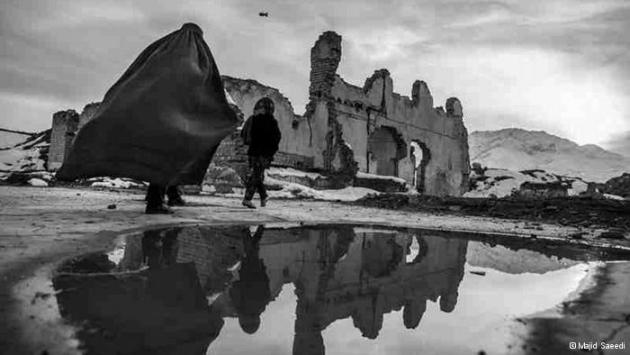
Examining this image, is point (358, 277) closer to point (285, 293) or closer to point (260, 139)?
point (285, 293)

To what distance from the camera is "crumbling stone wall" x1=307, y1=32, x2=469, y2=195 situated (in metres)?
17.1

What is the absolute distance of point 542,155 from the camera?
46.9 meters

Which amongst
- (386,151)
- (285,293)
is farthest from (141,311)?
(386,151)

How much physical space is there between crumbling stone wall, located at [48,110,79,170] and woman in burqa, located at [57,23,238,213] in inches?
A: 662

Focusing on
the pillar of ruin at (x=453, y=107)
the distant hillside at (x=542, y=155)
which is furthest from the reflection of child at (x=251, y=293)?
the distant hillside at (x=542, y=155)

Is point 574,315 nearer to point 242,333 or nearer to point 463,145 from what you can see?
point 242,333

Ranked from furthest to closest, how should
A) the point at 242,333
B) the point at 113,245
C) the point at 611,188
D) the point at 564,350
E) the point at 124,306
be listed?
the point at 611,188 < the point at 113,245 < the point at 124,306 < the point at 242,333 < the point at 564,350

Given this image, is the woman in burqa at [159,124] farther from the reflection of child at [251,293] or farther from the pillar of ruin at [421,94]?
the pillar of ruin at [421,94]

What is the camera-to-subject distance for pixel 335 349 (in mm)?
1202

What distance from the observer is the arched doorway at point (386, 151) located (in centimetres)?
2144

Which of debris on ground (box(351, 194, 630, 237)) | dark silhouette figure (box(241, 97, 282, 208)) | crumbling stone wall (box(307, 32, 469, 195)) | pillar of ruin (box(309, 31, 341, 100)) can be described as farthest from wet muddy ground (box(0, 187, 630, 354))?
pillar of ruin (box(309, 31, 341, 100))

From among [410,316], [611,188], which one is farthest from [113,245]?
[611,188]

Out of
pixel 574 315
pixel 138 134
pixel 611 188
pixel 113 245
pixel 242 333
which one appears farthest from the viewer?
pixel 611 188

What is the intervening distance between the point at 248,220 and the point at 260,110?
2.47 m
